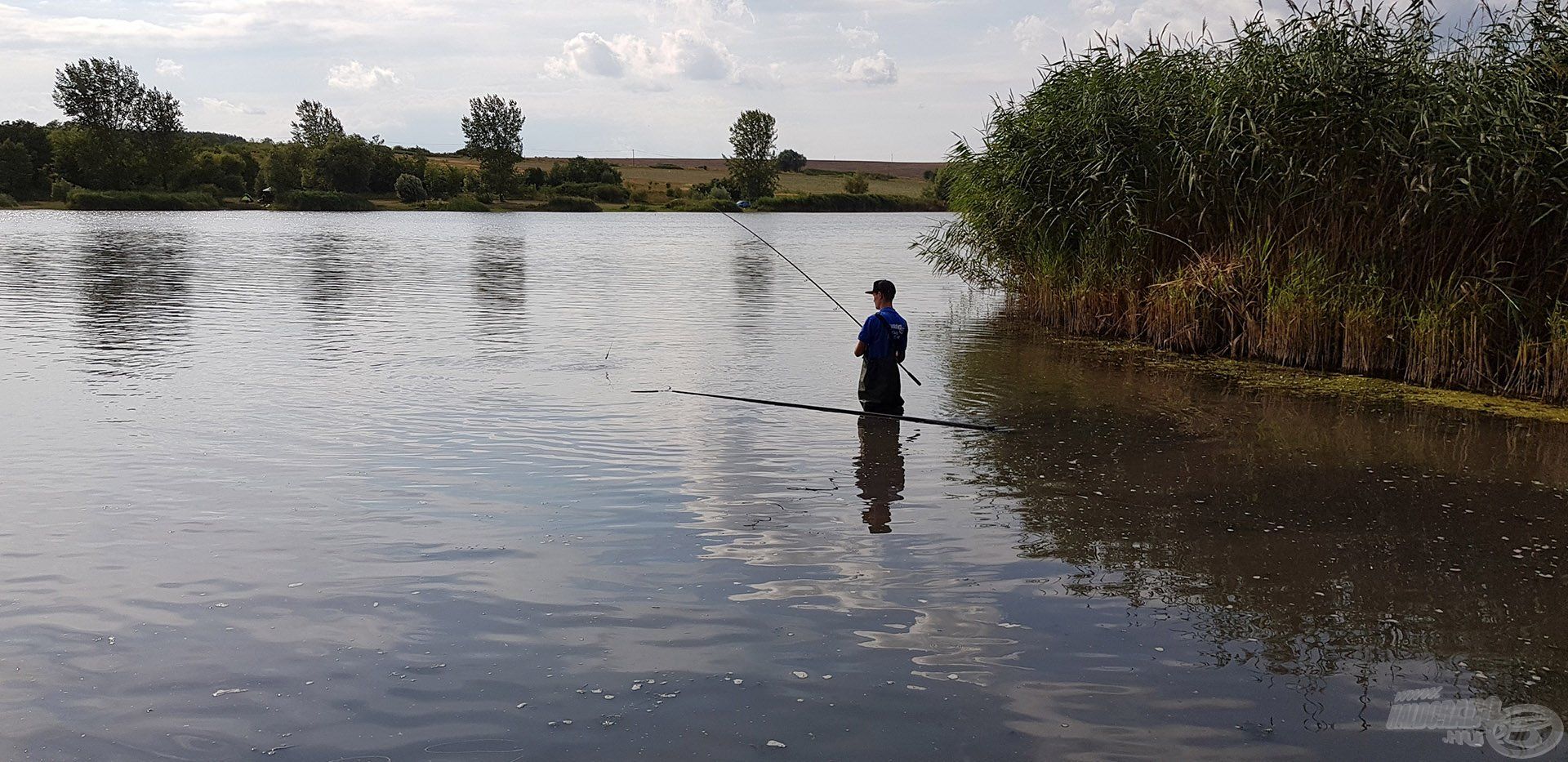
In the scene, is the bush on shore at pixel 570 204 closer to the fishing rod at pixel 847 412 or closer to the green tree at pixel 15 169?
the green tree at pixel 15 169

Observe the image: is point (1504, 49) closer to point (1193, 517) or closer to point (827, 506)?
point (1193, 517)

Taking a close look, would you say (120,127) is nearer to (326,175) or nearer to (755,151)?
(326,175)

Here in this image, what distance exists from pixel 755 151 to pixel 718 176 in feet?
21.7

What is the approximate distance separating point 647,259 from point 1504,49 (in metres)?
32.1

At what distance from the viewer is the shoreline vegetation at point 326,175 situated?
97.3 meters

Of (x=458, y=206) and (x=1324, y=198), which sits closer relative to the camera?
(x=1324, y=198)

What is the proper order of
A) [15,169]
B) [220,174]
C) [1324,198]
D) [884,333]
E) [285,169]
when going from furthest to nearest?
[220,174] < [285,169] < [15,169] < [1324,198] < [884,333]

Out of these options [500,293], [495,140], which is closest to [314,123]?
[495,140]

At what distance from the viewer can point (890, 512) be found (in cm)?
894

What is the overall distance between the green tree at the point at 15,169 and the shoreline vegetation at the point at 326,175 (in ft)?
0.33

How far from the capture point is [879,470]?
10328 mm

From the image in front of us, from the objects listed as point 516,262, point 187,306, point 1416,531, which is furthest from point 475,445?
point 516,262

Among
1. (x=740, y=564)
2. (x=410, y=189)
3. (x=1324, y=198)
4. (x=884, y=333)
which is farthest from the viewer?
(x=410, y=189)

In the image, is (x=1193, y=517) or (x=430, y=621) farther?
(x=1193, y=517)
